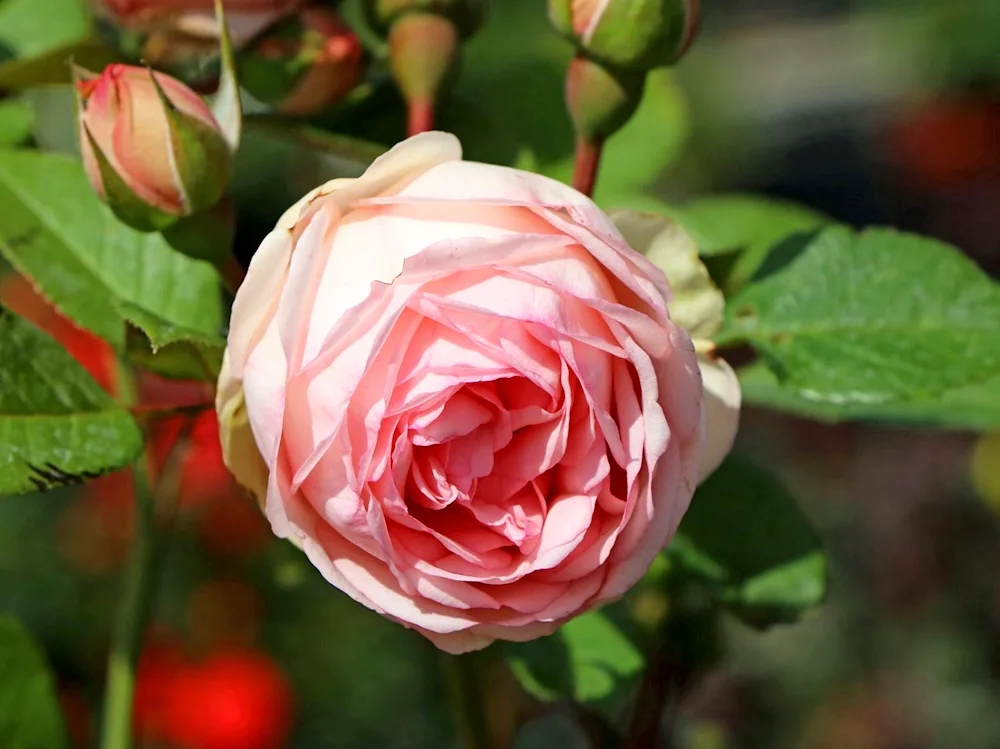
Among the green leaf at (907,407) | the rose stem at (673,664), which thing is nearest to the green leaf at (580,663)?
the rose stem at (673,664)

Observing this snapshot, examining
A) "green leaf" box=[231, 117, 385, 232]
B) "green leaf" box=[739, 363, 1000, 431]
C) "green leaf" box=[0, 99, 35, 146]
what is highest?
"green leaf" box=[0, 99, 35, 146]

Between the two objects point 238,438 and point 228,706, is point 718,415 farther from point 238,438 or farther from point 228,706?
point 228,706

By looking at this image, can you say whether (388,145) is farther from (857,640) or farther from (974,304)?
(857,640)

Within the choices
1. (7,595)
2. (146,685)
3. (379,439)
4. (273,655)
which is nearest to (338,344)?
(379,439)

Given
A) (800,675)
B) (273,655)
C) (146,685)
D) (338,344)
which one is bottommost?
(800,675)

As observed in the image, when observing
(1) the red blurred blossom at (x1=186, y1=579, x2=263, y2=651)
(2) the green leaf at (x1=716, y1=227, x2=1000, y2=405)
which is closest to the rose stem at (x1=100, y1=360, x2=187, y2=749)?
(2) the green leaf at (x1=716, y1=227, x2=1000, y2=405)

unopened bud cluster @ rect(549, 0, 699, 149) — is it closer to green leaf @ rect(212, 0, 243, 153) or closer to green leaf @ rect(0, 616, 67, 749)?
green leaf @ rect(212, 0, 243, 153)

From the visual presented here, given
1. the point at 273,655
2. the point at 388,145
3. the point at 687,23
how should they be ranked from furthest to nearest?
Answer: the point at 273,655 → the point at 388,145 → the point at 687,23

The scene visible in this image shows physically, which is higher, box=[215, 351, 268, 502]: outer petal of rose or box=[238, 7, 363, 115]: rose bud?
box=[238, 7, 363, 115]: rose bud
